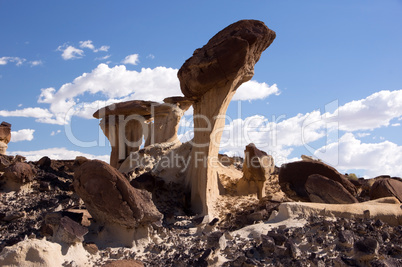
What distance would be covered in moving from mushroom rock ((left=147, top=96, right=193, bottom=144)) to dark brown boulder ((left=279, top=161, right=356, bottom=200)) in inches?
205

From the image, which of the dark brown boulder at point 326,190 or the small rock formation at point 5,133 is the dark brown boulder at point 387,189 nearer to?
the dark brown boulder at point 326,190

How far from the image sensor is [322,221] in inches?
244

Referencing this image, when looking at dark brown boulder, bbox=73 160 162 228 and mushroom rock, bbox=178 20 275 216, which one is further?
mushroom rock, bbox=178 20 275 216

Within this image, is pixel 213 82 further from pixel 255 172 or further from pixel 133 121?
pixel 133 121

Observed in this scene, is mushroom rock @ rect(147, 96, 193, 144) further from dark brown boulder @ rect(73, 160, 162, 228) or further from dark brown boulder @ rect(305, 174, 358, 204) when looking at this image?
dark brown boulder @ rect(73, 160, 162, 228)

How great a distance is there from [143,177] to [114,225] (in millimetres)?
2855

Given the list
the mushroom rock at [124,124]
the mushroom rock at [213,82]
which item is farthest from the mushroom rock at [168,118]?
the mushroom rock at [213,82]

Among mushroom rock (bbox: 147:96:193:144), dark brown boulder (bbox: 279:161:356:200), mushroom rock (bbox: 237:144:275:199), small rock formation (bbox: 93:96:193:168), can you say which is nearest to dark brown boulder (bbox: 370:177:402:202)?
dark brown boulder (bbox: 279:161:356:200)

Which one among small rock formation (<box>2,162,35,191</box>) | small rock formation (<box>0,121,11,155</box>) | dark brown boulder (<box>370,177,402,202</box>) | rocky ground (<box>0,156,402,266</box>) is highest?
small rock formation (<box>0,121,11,155</box>)

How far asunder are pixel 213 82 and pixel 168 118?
4.67 meters

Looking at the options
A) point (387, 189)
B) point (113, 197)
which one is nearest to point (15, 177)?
point (113, 197)

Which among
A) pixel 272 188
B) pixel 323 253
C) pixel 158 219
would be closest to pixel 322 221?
pixel 323 253

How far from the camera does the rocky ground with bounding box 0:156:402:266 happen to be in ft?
17.4

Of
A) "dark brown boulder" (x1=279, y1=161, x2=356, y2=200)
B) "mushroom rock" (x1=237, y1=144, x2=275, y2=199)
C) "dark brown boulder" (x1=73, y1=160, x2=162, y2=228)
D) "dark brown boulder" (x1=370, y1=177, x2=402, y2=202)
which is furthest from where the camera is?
"mushroom rock" (x1=237, y1=144, x2=275, y2=199)
